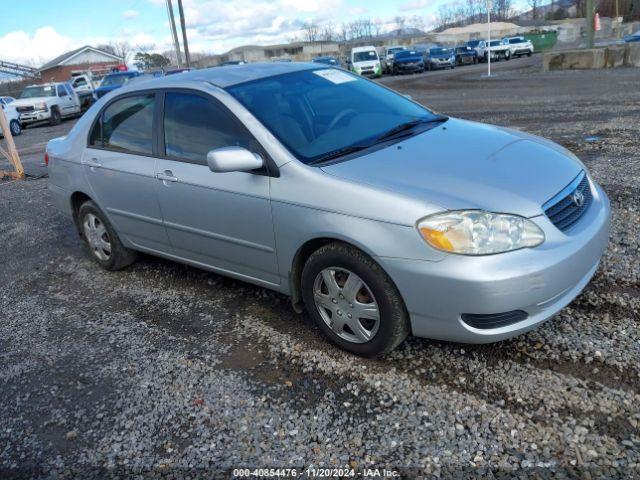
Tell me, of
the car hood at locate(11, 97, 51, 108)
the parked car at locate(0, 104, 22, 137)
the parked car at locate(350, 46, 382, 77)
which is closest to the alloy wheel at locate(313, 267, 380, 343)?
the parked car at locate(0, 104, 22, 137)

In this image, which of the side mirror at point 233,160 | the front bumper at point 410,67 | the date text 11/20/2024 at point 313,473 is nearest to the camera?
the date text 11/20/2024 at point 313,473

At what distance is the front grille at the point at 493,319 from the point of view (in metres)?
2.76

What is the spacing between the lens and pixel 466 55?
41.1m

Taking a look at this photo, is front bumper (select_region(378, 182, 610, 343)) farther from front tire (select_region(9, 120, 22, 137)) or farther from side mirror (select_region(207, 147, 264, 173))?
front tire (select_region(9, 120, 22, 137))

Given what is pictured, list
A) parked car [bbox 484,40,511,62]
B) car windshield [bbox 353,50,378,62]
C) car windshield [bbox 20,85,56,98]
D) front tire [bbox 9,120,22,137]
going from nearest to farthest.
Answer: front tire [bbox 9,120,22,137]
car windshield [bbox 20,85,56,98]
car windshield [bbox 353,50,378,62]
parked car [bbox 484,40,511,62]

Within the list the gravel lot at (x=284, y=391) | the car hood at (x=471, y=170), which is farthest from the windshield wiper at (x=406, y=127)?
the gravel lot at (x=284, y=391)

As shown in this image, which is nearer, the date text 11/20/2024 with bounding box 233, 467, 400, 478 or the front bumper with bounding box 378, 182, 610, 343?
the date text 11/20/2024 with bounding box 233, 467, 400, 478

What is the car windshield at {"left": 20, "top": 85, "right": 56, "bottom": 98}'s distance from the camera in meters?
23.7

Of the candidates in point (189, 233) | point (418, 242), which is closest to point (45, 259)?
point (189, 233)

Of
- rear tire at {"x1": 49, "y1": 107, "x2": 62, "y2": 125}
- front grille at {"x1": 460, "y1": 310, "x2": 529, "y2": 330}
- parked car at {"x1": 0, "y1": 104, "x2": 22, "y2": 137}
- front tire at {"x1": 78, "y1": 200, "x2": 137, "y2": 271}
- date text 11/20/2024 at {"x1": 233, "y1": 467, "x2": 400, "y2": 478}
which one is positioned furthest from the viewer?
rear tire at {"x1": 49, "y1": 107, "x2": 62, "y2": 125}

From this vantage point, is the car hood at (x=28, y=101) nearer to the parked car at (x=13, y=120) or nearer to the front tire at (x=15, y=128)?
the parked car at (x=13, y=120)

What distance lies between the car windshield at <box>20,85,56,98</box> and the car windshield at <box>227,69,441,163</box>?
2317 cm

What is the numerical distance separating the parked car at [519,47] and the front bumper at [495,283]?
4405 cm

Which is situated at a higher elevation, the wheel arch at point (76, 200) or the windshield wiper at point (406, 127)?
the windshield wiper at point (406, 127)
